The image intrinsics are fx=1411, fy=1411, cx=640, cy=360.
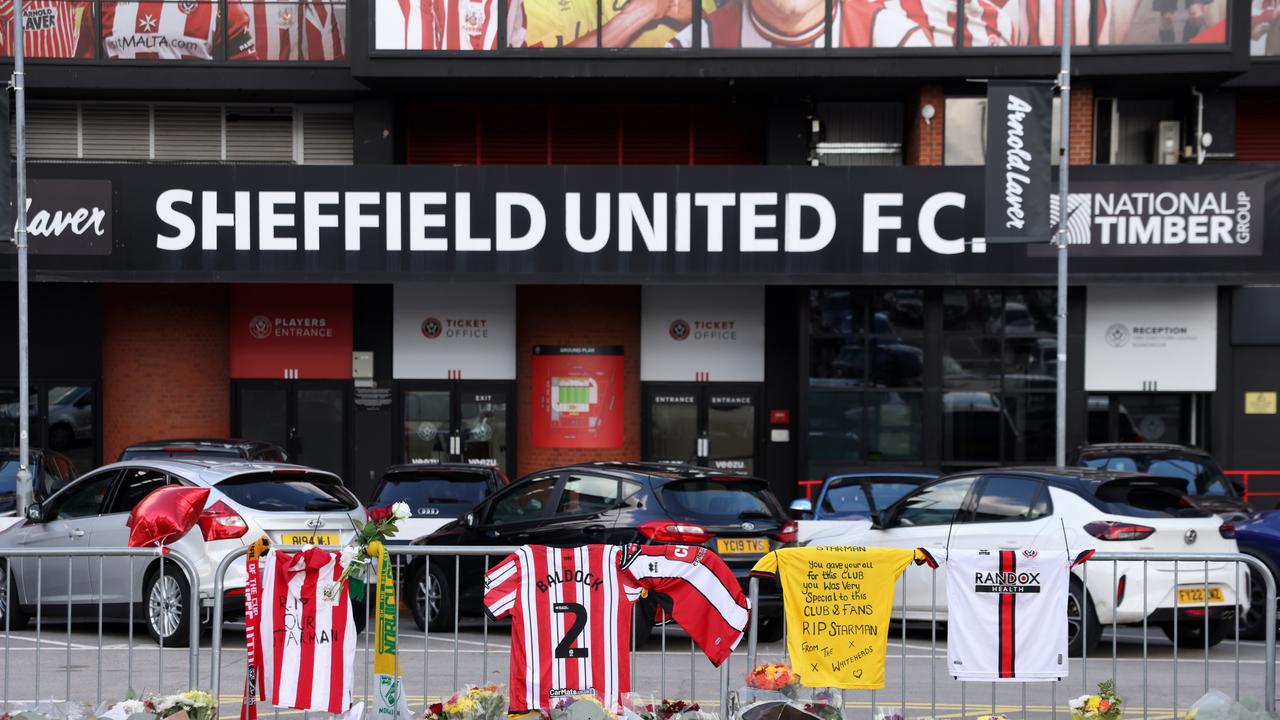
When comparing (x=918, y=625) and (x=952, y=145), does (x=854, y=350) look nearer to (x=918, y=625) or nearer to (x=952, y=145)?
(x=952, y=145)

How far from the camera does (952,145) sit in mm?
22328

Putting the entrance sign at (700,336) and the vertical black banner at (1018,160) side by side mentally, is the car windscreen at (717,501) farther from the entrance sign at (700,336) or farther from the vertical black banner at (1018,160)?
the entrance sign at (700,336)

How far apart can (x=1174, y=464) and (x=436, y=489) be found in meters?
8.18

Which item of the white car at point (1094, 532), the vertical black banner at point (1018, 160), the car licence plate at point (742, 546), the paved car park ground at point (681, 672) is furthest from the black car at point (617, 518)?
the vertical black banner at point (1018, 160)

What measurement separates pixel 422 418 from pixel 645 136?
19.9ft

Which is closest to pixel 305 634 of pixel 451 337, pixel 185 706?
pixel 185 706

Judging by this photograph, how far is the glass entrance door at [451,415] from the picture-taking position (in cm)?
2330

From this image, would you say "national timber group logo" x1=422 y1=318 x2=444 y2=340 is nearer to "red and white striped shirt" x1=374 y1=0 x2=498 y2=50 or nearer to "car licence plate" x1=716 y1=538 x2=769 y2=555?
"red and white striped shirt" x1=374 y1=0 x2=498 y2=50

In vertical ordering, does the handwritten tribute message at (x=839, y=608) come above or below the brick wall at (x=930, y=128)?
below

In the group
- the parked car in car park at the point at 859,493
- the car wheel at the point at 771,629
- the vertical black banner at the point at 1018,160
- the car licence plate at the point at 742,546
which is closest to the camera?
the car licence plate at the point at 742,546

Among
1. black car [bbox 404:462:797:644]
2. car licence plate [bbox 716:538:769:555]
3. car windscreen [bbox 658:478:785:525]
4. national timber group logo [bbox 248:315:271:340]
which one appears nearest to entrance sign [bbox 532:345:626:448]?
national timber group logo [bbox 248:315:271:340]

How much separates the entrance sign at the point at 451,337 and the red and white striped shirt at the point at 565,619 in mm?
16373

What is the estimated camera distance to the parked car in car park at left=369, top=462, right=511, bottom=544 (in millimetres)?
15055

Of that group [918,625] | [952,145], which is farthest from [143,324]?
[918,625]
